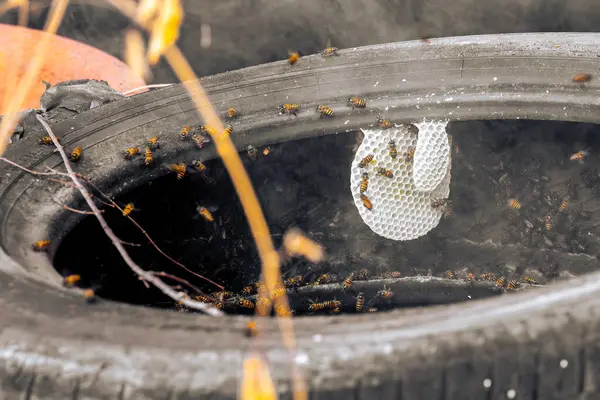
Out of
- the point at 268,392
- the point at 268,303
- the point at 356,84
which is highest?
the point at 356,84

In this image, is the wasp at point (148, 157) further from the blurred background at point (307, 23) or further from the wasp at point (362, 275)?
the blurred background at point (307, 23)

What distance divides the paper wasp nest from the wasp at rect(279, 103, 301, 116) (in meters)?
0.20

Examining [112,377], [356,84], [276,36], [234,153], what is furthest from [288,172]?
[276,36]

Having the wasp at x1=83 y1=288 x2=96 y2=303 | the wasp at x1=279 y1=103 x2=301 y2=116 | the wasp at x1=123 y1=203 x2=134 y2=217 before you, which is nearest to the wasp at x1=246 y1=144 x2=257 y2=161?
the wasp at x1=279 y1=103 x2=301 y2=116

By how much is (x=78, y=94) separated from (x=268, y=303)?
2.71 ft

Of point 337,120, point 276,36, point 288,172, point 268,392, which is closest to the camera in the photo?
point 268,392

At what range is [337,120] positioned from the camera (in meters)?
1.61

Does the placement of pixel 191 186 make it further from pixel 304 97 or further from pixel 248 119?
pixel 304 97

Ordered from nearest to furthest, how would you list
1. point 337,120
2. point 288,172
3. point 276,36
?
point 337,120
point 288,172
point 276,36

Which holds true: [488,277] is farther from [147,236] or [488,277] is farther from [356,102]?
[147,236]

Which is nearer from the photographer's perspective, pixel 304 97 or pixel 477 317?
pixel 477 317

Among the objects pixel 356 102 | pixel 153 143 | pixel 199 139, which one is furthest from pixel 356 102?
pixel 153 143

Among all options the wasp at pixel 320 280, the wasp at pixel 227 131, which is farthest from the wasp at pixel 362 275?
the wasp at pixel 227 131

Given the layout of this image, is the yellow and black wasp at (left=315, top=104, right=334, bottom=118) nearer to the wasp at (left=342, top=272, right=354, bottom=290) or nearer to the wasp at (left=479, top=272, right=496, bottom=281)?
the wasp at (left=342, top=272, right=354, bottom=290)
